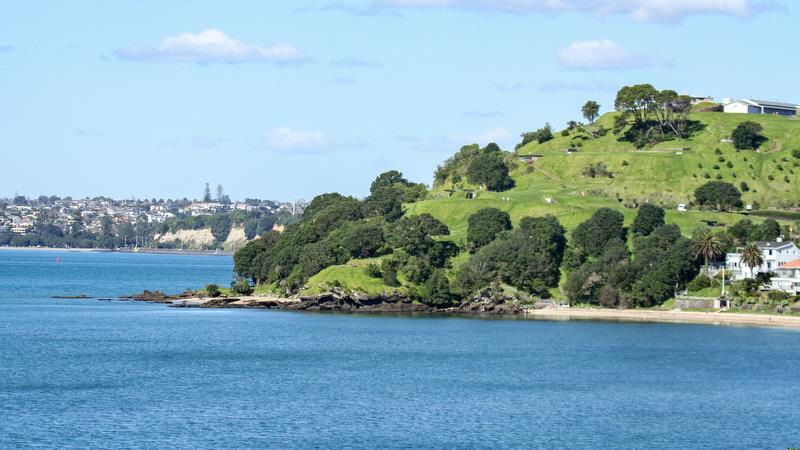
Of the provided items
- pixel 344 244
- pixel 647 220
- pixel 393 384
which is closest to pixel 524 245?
pixel 647 220

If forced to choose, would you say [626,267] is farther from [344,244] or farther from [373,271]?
[344,244]

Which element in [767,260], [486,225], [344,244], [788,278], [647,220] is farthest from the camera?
[486,225]

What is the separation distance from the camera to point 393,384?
299 feet

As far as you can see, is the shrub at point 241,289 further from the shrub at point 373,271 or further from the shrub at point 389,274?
the shrub at point 389,274

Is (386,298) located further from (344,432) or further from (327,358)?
(344,432)

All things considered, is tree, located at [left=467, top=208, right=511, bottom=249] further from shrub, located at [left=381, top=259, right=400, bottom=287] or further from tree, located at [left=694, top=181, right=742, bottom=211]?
tree, located at [left=694, top=181, right=742, bottom=211]

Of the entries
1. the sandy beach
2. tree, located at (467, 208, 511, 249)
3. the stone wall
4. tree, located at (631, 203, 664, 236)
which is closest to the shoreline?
the sandy beach

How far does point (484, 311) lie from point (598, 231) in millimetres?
22275

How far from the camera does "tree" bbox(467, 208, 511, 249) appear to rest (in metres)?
176

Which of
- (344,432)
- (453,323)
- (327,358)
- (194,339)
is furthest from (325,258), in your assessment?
(344,432)

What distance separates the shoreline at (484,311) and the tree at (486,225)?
19248 millimetres

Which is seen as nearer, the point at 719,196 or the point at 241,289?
the point at 241,289

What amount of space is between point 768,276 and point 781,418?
75801 millimetres

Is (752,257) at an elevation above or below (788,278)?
above
